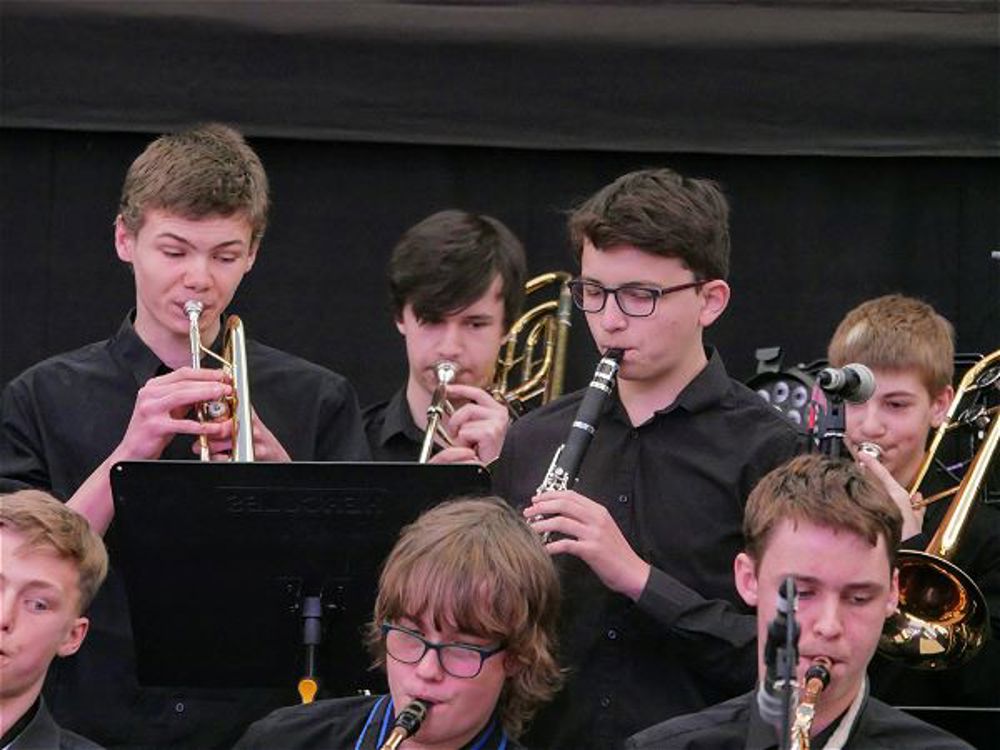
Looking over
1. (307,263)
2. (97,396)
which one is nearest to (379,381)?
(307,263)

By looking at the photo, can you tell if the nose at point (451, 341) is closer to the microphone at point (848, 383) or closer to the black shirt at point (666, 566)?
the black shirt at point (666, 566)

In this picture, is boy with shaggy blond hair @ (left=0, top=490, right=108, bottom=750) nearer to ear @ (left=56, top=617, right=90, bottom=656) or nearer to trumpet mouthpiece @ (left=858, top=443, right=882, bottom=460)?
ear @ (left=56, top=617, right=90, bottom=656)

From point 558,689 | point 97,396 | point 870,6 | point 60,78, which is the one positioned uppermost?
point 870,6

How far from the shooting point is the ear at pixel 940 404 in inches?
194

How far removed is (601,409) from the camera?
4.07 meters

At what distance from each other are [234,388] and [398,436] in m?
0.90

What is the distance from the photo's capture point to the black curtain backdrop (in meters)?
5.26

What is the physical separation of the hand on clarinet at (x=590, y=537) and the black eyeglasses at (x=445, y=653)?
1.09ft

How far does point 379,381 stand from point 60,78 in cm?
116

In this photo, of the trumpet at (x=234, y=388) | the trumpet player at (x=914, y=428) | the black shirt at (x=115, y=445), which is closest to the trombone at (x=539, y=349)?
the trumpet player at (x=914, y=428)

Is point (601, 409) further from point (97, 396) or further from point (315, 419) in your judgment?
point (97, 396)

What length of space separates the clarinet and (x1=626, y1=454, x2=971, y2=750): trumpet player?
0.47 meters

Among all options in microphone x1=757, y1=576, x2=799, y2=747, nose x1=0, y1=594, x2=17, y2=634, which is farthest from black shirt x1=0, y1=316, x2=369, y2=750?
A: microphone x1=757, y1=576, x2=799, y2=747

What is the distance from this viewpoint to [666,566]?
4.05 meters
